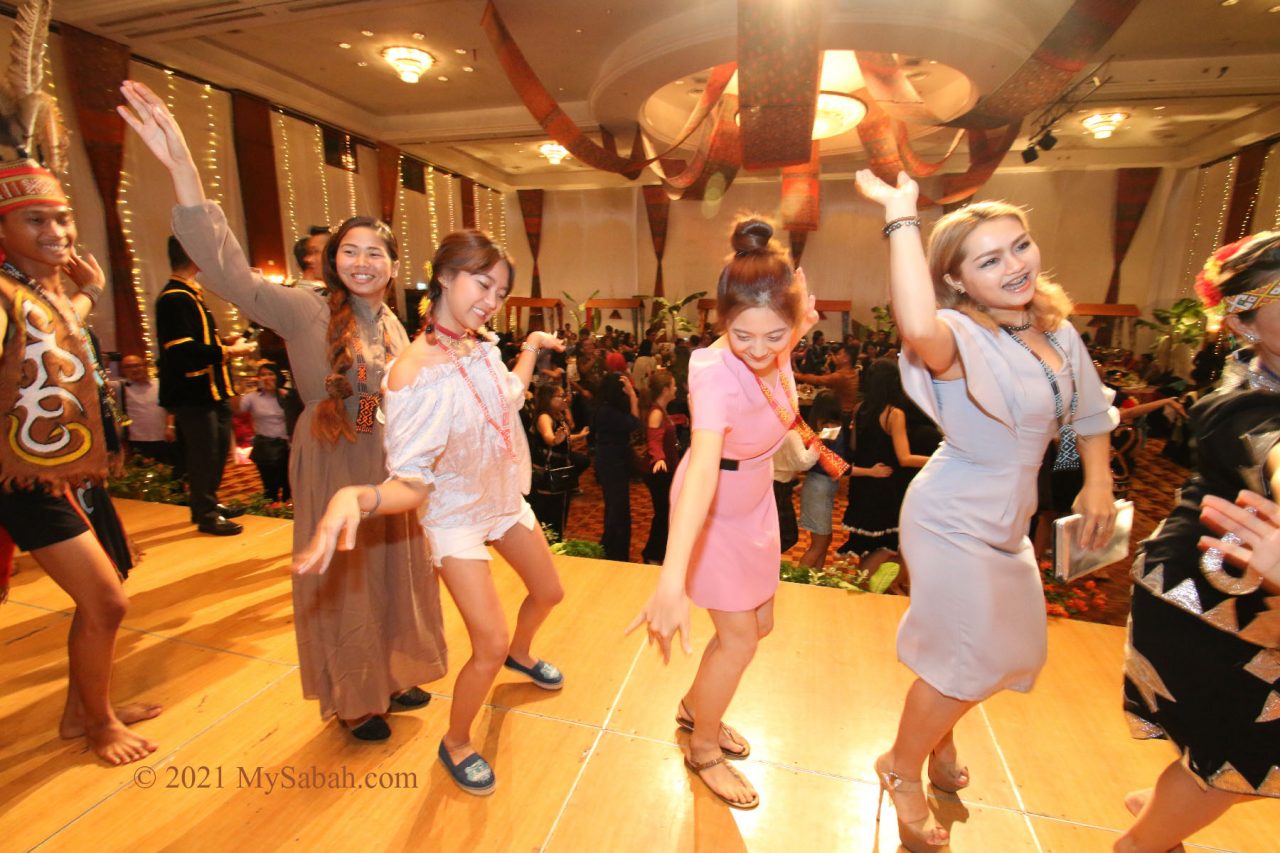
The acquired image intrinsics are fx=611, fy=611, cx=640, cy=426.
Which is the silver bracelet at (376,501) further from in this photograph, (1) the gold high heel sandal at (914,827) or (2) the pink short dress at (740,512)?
(1) the gold high heel sandal at (914,827)

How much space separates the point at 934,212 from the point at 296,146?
14.4 meters

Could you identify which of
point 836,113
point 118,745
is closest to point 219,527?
point 118,745

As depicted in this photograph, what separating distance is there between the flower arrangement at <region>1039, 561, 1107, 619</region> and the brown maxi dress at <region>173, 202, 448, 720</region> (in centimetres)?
299

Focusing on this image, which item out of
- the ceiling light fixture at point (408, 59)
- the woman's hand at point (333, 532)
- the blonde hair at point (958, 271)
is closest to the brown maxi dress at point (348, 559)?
the woman's hand at point (333, 532)

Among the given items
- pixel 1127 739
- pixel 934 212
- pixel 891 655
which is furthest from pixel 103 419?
pixel 934 212

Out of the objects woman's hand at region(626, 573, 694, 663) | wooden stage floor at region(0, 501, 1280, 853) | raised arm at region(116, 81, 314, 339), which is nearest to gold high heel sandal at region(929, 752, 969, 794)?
wooden stage floor at region(0, 501, 1280, 853)

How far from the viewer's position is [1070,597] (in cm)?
359

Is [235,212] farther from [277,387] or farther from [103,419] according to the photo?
[103,419]

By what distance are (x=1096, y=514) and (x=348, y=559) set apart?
212cm

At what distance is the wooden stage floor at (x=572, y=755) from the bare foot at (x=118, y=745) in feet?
0.12

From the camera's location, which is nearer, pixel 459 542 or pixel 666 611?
pixel 666 611

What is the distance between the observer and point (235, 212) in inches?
350

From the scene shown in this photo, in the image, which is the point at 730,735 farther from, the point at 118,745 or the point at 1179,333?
the point at 1179,333

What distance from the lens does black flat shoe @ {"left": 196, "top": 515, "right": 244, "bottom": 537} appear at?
388 cm
